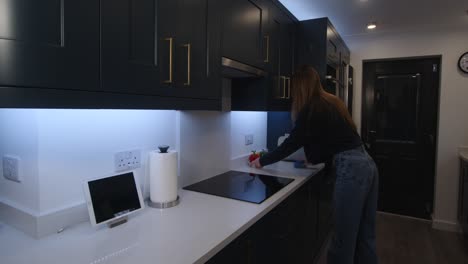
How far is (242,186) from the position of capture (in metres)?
1.72

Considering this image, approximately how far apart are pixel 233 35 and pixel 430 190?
10.7ft

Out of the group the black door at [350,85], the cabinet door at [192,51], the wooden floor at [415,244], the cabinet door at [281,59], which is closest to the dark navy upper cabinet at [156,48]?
the cabinet door at [192,51]

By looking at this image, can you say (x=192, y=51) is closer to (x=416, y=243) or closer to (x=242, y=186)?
(x=242, y=186)

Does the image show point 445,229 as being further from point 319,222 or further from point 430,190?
point 319,222

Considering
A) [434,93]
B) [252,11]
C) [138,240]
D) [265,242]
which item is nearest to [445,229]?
[434,93]

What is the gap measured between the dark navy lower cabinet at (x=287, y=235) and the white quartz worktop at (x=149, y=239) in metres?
0.06

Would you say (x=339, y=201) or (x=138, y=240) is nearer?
(x=138, y=240)

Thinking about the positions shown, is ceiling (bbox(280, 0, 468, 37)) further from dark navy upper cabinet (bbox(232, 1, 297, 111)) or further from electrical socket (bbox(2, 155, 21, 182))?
electrical socket (bbox(2, 155, 21, 182))

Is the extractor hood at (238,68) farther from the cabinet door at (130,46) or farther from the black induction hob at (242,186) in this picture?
the black induction hob at (242,186)

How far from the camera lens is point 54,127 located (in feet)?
3.42

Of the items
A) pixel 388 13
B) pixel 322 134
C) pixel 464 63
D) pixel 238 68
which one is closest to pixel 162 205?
pixel 238 68

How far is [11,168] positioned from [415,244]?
3.38m

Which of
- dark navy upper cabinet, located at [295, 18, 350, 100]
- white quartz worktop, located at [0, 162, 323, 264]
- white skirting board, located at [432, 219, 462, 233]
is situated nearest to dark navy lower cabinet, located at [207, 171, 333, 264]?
white quartz worktop, located at [0, 162, 323, 264]

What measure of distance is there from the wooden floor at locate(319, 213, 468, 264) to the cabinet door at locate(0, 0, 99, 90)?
2432mm
